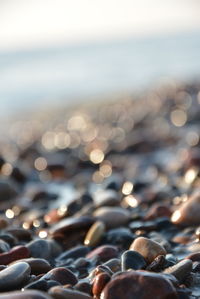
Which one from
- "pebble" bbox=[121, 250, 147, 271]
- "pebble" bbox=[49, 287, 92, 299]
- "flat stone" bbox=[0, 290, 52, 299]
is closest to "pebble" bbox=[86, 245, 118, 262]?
"pebble" bbox=[121, 250, 147, 271]

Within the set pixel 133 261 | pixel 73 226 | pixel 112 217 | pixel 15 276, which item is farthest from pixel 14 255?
pixel 112 217

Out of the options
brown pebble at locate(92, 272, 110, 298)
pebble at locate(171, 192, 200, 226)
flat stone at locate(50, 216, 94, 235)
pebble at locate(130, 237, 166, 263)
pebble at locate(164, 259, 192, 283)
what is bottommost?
pebble at locate(164, 259, 192, 283)

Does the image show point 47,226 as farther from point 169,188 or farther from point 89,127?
point 89,127

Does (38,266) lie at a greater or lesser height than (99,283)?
greater

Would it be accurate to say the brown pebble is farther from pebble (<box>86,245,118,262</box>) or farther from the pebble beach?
pebble (<box>86,245,118,262</box>)

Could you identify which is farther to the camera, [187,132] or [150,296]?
[187,132]

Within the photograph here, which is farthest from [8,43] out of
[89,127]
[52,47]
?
[89,127]

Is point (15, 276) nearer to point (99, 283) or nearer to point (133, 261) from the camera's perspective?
point (99, 283)
